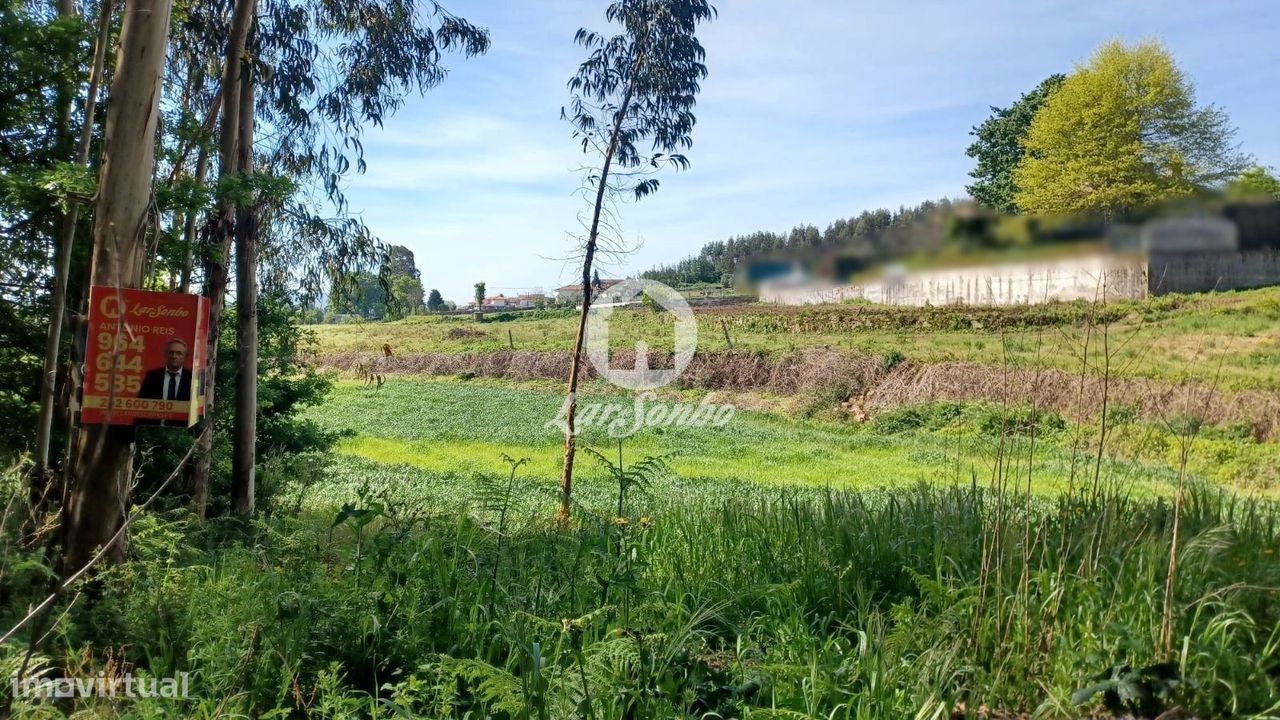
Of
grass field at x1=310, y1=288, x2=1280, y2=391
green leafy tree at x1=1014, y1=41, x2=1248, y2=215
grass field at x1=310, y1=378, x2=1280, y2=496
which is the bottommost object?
grass field at x1=310, y1=378, x2=1280, y2=496

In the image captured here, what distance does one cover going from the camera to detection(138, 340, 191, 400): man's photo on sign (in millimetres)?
2229

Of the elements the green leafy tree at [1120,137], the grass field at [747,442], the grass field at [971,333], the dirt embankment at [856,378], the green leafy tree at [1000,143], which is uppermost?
the green leafy tree at [1000,143]

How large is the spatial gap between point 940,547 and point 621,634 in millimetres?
1223

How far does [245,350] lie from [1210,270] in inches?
183

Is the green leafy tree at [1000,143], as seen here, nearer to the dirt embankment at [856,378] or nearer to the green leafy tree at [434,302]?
the dirt embankment at [856,378]

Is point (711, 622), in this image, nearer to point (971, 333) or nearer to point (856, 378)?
point (971, 333)

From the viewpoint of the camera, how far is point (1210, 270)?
347 cm

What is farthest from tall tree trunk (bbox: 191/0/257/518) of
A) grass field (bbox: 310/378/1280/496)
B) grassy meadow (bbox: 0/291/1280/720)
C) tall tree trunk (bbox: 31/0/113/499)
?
grass field (bbox: 310/378/1280/496)

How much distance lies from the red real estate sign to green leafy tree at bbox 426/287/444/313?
53.8 ft

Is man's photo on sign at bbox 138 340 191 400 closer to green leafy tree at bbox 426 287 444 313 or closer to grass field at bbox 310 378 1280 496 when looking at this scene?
grass field at bbox 310 378 1280 496

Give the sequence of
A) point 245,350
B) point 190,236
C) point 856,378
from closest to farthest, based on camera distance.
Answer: point 190,236 → point 245,350 → point 856,378

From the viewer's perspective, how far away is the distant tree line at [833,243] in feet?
8.11

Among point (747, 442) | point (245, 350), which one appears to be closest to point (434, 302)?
point (747, 442)

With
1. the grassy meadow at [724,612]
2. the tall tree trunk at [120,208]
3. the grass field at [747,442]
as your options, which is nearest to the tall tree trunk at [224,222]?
the grassy meadow at [724,612]
